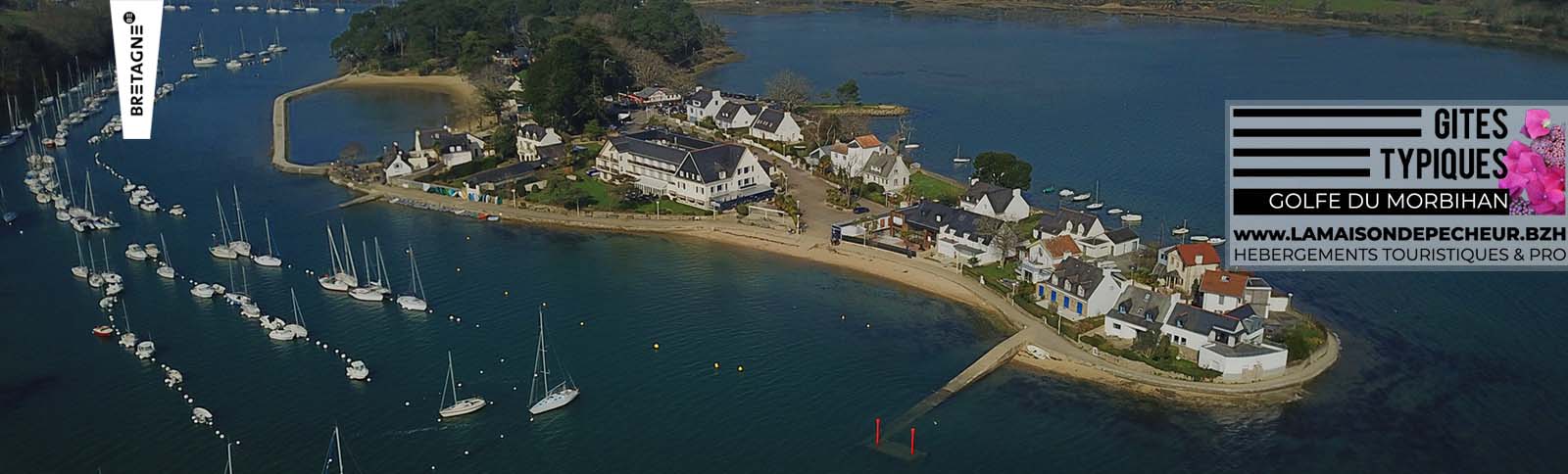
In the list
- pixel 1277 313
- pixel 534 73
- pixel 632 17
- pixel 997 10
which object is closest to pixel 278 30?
pixel 632 17

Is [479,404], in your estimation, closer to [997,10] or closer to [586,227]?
[586,227]

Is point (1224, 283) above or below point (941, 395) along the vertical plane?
above

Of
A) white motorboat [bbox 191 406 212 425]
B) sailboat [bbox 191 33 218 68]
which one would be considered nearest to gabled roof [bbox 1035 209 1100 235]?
white motorboat [bbox 191 406 212 425]

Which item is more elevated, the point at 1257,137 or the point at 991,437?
the point at 1257,137

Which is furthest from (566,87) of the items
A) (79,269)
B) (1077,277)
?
(1077,277)

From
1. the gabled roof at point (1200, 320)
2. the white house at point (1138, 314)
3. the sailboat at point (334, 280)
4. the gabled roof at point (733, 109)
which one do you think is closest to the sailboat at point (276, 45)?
the gabled roof at point (733, 109)

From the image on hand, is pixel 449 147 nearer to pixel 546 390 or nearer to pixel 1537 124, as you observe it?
pixel 546 390

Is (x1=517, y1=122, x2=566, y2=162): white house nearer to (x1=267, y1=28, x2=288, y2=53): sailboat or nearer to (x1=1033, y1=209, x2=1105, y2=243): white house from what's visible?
(x1=1033, y1=209, x2=1105, y2=243): white house
